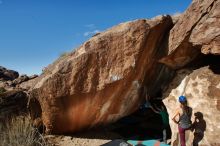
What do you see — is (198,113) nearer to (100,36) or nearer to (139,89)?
(139,89)

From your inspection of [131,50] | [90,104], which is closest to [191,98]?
[131,50]

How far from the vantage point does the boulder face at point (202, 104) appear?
7.42 meters

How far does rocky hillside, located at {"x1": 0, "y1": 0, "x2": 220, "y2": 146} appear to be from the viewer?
8.13m

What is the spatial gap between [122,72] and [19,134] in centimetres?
304

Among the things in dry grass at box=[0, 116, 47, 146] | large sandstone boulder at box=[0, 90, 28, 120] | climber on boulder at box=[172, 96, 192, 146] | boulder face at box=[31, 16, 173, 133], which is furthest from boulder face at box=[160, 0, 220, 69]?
large sandstone boulder at box=[0, 90, 28, 120]

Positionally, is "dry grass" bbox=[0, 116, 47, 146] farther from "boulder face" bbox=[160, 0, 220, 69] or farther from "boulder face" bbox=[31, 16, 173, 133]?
"boulder face" bbox=[160, 0, 220, 69]

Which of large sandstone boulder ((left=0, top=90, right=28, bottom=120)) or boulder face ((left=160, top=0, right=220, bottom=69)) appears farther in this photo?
large sandstone boulder ((left=0, top=90, right=28, bottom=120))

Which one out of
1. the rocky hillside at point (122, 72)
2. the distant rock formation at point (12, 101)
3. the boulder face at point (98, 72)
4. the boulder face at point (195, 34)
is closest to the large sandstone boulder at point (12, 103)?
the distant rock formation at point (12, 101)

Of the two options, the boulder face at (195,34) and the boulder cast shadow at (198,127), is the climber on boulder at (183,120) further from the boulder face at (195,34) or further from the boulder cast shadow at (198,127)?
the boulder face at (195,34)

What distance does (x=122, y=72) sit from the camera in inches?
339

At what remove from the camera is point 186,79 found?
27.6 feet

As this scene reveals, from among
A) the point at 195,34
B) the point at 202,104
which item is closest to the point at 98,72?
the point at 195,34

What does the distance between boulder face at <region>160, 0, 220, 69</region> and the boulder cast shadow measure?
1.54 m

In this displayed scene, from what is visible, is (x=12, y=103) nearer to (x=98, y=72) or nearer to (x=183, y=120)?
(x=98, y=72)
